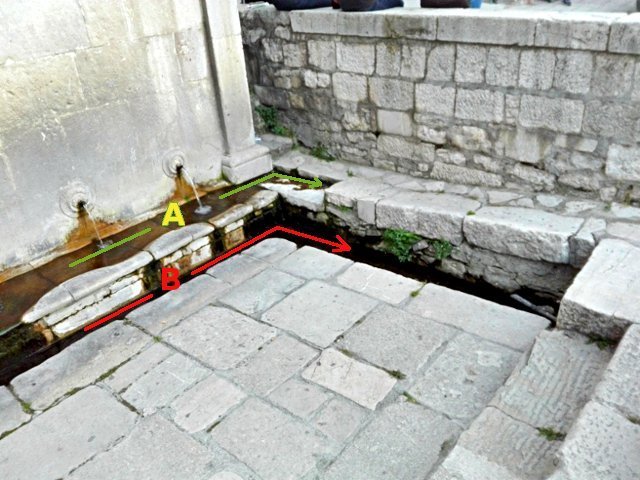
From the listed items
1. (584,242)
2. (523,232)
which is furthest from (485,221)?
(584,242)

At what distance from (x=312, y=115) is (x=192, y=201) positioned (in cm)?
149

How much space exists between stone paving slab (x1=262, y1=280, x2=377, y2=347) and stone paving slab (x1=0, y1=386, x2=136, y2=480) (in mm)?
1087

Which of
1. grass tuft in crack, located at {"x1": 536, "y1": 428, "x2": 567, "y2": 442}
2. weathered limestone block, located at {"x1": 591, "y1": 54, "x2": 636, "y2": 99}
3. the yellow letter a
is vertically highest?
weathered limestone block, located at {"x1": 591, "y1": 54, "x2": 636, "y2": 99}

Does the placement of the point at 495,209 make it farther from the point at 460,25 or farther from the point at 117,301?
the point at 117,301

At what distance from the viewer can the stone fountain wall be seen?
12.2 feet

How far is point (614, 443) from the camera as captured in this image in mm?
2109

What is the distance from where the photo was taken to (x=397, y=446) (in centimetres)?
255

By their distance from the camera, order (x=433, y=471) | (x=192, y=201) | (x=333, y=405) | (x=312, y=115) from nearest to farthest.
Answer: (x=433, y=471) < (x=333, y=405) < (x=192, y=201) < (x=312, y=115)

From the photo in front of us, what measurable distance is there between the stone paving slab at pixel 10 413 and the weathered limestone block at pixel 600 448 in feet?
8.64

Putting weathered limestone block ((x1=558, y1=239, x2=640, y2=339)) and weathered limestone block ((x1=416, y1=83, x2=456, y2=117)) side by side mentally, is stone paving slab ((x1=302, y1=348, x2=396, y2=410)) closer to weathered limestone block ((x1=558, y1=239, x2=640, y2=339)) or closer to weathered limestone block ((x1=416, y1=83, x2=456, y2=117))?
weathered limestone block ((x1=558, y1=239, x2=640, y2=339))

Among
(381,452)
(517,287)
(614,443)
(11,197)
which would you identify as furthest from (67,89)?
(614,443)

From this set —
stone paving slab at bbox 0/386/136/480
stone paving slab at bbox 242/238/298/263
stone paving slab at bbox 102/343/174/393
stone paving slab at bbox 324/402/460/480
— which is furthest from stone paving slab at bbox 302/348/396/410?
stone paving slab at bbox 242/238/298/263

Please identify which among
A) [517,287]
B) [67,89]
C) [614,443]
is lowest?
[517,287]

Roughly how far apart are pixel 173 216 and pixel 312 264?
138 cm
